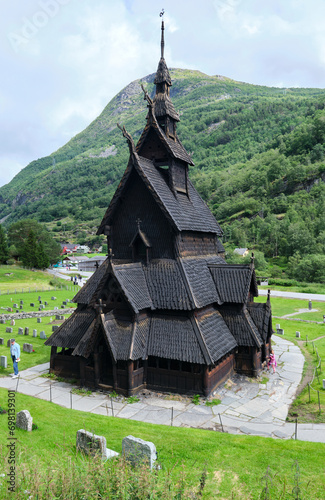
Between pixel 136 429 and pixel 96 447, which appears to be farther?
pixel 136 429

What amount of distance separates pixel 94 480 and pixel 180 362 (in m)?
9.08

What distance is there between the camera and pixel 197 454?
9.56 m

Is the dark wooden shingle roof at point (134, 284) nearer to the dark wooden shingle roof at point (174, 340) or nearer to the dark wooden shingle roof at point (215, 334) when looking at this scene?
the dark wooden shingle roof at point (174, 340)

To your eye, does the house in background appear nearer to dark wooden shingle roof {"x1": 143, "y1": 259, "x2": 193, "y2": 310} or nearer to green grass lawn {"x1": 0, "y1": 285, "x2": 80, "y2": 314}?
green grass lawn {"x1": 0, "y1": 285, "x2": 80, "y2": 314}

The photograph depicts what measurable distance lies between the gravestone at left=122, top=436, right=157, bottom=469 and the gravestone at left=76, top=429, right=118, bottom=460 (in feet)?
2.05

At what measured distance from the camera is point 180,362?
15.4 meters

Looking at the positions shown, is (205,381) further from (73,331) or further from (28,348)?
(28,348)

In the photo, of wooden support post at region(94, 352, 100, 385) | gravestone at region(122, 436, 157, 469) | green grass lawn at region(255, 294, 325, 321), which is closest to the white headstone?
gravestone at region(122, 436, 157, 469)

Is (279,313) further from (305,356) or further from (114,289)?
(114,289)

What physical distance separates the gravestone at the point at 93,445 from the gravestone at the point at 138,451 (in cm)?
63

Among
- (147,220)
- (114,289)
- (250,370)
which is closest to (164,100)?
(147,220)

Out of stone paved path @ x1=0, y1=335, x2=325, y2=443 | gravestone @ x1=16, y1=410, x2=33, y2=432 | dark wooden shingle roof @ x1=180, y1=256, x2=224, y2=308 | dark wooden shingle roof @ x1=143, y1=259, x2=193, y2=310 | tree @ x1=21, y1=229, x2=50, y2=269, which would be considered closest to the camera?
gravestone @ x1=16, y1=410, x2=33, y2=432

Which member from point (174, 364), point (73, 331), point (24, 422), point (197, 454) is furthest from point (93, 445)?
point (73, 331)

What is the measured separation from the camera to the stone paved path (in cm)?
1241
